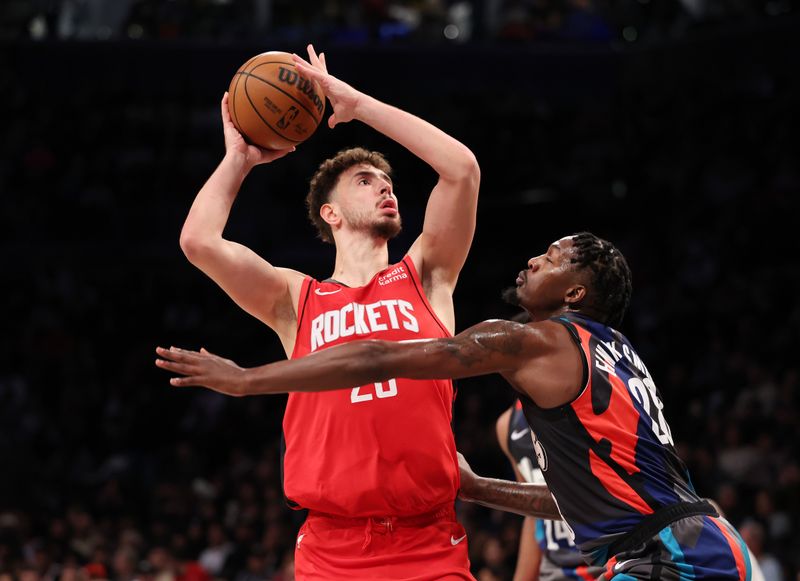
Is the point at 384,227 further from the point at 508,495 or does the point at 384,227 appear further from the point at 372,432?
the point at 508,495

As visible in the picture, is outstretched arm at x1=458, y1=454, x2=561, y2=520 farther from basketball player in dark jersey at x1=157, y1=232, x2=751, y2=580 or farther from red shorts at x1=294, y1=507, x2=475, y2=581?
basketball player in dark jersey at x1=157, y1=232, x2=751, y2=580

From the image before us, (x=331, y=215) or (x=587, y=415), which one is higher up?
(x=331, y=215)

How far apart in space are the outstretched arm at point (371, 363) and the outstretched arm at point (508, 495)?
0.84 metres

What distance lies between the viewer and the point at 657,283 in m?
13.2

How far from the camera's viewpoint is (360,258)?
4.41m

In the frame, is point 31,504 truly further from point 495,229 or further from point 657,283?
point 657,283

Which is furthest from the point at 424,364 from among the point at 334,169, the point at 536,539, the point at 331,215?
the point at 536,539

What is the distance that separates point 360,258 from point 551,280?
922 mm

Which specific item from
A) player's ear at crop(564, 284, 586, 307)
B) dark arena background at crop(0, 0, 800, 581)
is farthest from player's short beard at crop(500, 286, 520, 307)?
dark arena background at crop(0, 0, 800, 581)

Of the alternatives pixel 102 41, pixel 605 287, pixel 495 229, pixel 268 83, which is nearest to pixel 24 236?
pixel 102 41

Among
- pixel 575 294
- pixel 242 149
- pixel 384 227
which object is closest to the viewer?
pixel 575 294

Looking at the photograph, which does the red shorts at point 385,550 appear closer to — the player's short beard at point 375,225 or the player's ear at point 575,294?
the player's ear at point 575,294

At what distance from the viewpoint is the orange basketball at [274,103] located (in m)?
4.46

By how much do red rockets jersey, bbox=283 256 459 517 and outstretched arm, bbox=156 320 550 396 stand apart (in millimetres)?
366
